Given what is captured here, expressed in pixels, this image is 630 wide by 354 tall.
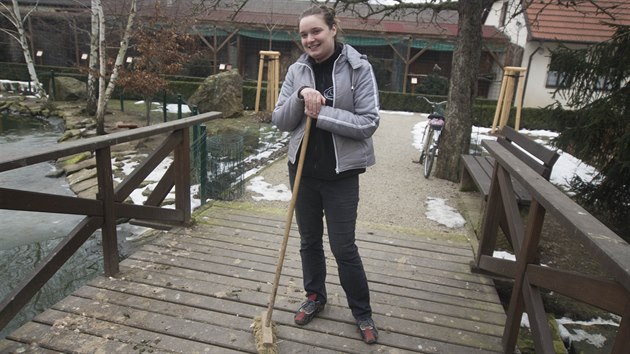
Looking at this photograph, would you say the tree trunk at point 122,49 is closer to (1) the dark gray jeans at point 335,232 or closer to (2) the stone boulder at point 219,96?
(2) the stone boulder at point 219,96

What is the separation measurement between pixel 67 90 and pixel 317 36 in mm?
16467

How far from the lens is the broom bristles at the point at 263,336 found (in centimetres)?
235

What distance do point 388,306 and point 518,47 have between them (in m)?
15.6

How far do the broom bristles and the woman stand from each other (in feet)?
1.62

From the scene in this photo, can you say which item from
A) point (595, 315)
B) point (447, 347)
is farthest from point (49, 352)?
point (595, 315)

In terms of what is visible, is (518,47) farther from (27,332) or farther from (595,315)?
(27,332)

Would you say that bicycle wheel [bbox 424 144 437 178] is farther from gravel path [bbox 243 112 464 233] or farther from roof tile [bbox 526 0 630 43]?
roof tile [bbox 526 0 630 43]

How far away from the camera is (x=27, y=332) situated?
244cm

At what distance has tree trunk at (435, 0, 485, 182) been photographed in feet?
20.0

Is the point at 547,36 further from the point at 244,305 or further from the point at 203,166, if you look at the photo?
the point at 244,305

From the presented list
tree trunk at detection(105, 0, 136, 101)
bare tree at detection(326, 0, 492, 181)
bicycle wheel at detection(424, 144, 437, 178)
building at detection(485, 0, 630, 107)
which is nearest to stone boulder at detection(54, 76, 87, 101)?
tree trunk at detection(105, 0, 136, 101)

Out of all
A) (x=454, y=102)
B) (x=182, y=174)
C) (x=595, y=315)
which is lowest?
(x=595, y=315)

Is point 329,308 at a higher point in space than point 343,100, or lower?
lower

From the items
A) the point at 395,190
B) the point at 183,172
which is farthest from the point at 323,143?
the point at 395,190
